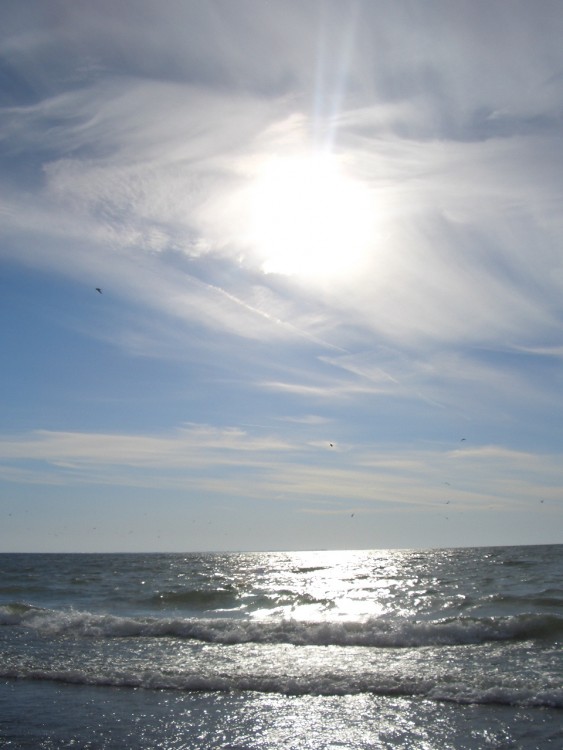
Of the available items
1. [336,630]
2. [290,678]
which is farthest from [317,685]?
[336,630]

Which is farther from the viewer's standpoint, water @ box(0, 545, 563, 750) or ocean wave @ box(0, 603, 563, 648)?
ocean wave @ box(0, 603, 563, 648)

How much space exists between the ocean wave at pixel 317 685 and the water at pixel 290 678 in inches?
1.3

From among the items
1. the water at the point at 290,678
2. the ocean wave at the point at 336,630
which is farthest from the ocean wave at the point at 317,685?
the ocean wave at the point at 336,630

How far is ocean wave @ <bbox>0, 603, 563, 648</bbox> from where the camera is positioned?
1572 cm

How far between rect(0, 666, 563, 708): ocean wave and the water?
1.3 inches

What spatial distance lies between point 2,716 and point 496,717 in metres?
7.29

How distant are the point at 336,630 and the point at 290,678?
482cm

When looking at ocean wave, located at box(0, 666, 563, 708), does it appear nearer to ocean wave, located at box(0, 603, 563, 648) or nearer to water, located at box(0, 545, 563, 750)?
water, located at box(0, 545, 563, 750)

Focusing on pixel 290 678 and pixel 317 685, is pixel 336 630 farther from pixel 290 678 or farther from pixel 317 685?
pixel 317 685

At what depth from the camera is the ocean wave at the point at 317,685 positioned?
10.1 m

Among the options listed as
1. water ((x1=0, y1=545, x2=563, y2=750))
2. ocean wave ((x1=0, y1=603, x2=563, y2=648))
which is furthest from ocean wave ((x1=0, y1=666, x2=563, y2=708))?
ocean wave ((x1=0, y1=603, x2=563, y2=648))

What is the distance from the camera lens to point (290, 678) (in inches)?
458

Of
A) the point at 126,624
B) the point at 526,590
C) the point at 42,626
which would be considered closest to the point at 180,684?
the point at 126,624

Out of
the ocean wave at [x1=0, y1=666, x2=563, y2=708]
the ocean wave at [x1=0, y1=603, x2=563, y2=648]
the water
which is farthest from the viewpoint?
the ocean wave at [x1=0, y1=603, x2=563, y2=648]
